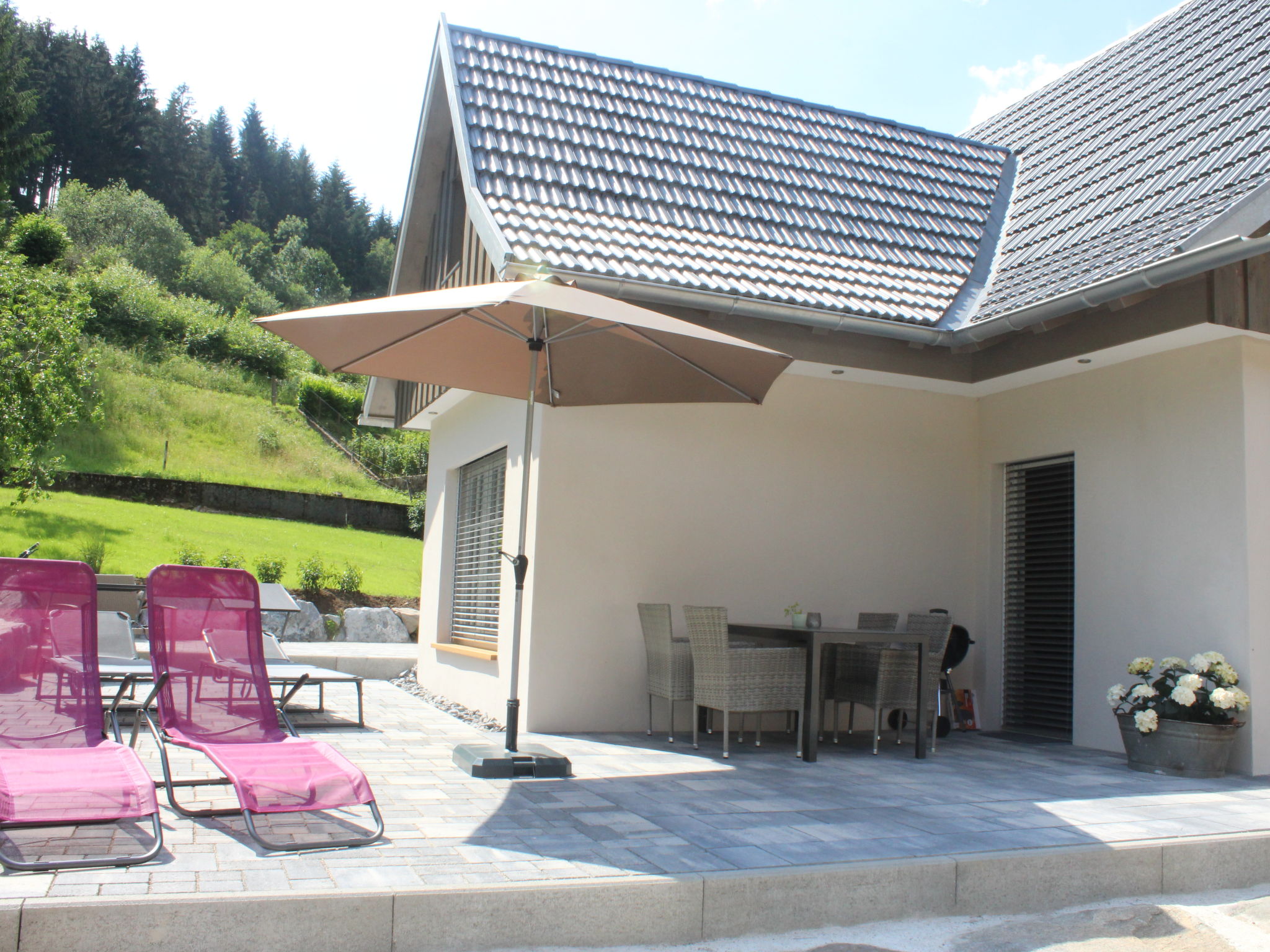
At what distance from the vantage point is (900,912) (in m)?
3.91

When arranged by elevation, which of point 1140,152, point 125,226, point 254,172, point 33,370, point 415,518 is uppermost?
point 254,172

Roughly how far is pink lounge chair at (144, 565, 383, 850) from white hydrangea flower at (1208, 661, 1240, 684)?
18.0 feet

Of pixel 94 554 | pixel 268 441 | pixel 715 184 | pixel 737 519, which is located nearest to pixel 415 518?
pixel 268 441

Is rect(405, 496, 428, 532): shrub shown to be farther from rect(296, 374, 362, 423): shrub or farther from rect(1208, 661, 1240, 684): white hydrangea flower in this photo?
rect(1208, 661, 1240, 684): white hydrangea flower

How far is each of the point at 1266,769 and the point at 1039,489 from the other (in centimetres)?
283

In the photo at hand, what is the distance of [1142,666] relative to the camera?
273 inches

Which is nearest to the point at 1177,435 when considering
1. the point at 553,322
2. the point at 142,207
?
the point at 553,322

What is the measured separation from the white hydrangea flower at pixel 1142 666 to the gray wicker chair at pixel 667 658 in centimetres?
308

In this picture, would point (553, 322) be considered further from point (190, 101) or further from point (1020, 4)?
point (190, 101)

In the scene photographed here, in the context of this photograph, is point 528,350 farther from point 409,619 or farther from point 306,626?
point 409,619

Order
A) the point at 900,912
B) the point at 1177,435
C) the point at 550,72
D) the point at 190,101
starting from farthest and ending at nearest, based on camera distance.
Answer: the point at 190,101 < the point at 550,72 < the point at 1177,435 < the point at 900,912

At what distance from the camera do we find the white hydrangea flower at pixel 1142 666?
6915 mm

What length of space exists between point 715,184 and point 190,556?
502 inches

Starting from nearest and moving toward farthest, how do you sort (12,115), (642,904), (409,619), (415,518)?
(642,904)
(409,619)
(415,518)
(12,115)
